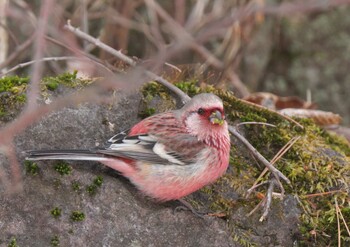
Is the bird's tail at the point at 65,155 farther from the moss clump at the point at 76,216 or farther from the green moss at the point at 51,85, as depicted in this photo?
the green moss at the point at 51,85

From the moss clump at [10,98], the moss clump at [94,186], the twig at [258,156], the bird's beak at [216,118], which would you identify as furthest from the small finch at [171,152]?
the moss clump at [10,98]

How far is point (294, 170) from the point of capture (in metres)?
4.88

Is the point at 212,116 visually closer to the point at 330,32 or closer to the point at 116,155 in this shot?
the point at 116,155

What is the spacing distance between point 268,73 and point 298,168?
4.84 metres

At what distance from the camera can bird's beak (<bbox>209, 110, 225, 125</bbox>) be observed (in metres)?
4.57

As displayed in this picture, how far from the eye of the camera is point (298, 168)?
16.1 feet

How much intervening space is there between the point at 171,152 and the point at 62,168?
772 millimetres

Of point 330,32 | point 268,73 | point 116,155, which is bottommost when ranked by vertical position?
point 268,73

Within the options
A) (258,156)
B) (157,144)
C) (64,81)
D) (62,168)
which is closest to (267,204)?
(258,156)

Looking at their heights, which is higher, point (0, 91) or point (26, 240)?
point (0, 91)

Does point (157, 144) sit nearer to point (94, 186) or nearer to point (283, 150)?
point (94, 186)

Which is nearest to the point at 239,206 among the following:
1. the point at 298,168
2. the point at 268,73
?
the point at 298,168

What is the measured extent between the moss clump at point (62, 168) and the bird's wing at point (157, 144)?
0.28 meters

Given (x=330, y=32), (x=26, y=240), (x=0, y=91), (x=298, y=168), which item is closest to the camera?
(x=26, y=240)
